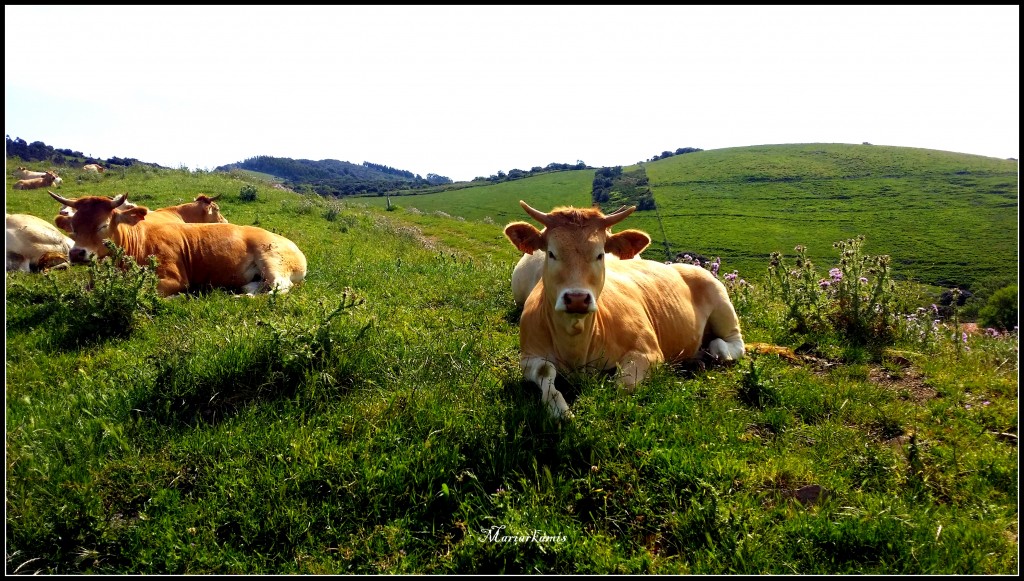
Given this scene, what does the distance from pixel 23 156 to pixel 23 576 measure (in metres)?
69.4

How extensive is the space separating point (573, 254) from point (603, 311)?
40.4 inches

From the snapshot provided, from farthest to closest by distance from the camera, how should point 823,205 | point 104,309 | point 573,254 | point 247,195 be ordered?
1. point 823,205
2. point 247,195
3. point 104,309
4. point 573,254

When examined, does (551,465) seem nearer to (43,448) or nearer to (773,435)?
(773,435)

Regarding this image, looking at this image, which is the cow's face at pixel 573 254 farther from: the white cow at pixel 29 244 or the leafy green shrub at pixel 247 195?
the leafy green shrub at pixel 247 195

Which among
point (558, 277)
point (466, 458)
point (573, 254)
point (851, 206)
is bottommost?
point (466, 458)

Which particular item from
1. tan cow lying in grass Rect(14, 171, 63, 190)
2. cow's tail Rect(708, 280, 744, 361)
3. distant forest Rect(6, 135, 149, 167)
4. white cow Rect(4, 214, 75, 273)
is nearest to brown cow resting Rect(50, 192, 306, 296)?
white cow Rect(4, 214, 75, 273)

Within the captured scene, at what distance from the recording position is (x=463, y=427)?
3693 millimetres

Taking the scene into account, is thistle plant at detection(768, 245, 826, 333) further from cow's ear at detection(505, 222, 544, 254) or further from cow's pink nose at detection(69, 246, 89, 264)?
cow's pink nose at detection(69, 246, 89, 264)

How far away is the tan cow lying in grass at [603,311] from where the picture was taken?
14.0 feet

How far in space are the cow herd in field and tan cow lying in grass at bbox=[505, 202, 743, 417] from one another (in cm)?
1

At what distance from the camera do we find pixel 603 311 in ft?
16.6

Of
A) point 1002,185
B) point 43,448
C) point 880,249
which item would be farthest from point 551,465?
point 1002,185

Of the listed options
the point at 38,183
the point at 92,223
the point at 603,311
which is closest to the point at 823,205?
the point at 603,311

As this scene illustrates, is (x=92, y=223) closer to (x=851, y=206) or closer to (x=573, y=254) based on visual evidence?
(x=573, y=254)
